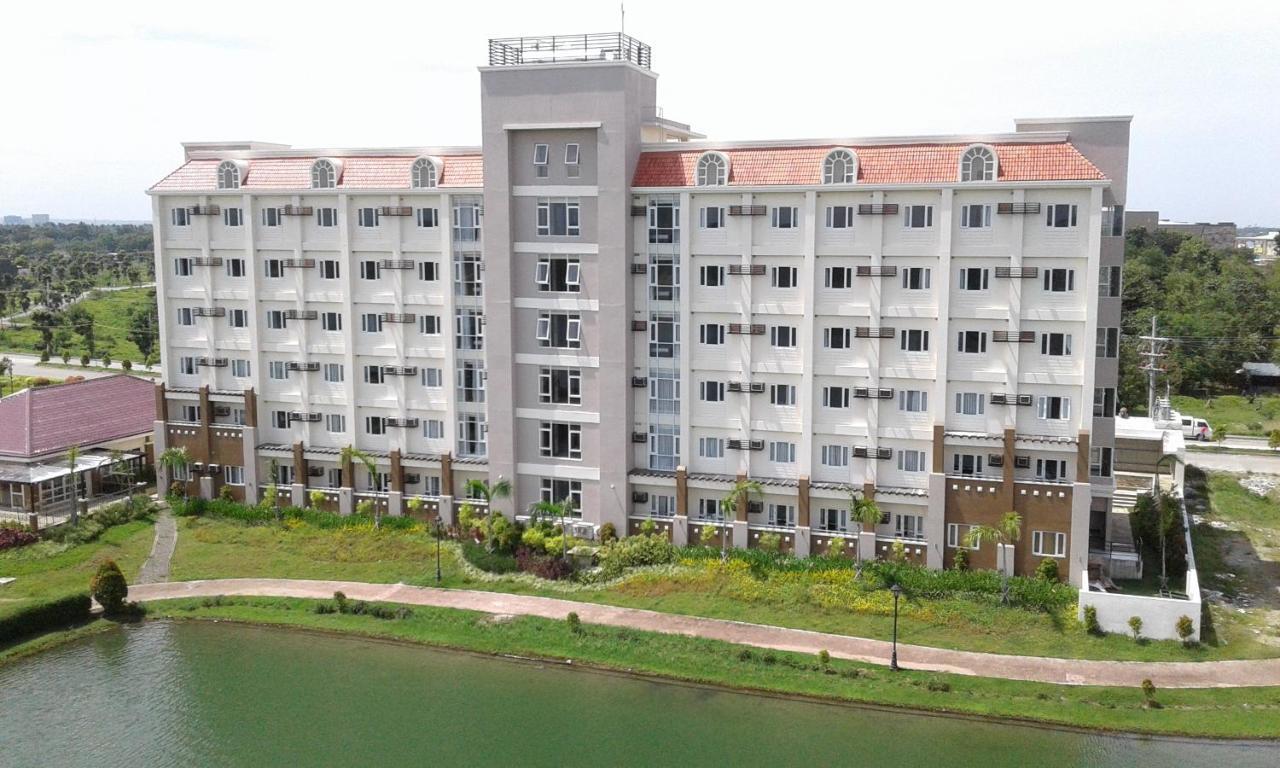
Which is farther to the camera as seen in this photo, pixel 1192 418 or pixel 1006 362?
pixel 1192 418

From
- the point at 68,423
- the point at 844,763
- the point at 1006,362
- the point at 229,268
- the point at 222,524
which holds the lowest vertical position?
the point at 844,763

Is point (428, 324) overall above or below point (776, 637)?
above

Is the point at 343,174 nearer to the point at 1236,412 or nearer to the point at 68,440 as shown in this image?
the point at 68,440

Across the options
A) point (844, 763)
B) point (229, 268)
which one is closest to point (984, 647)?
point (844, 763)

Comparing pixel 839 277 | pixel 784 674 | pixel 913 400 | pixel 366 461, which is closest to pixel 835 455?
pixel 913 400

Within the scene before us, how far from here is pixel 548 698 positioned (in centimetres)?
2672

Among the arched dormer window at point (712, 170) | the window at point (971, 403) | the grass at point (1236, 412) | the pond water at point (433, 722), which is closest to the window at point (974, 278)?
the window at point (971, 403)

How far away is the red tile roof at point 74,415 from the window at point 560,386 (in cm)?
2002

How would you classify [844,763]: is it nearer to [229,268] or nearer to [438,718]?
[438,718]

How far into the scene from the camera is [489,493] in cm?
3556

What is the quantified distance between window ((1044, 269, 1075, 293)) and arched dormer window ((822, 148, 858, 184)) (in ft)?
21.5

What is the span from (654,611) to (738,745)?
24.1 ft

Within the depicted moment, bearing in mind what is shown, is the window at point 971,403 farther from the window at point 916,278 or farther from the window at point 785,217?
the window at point 785,217

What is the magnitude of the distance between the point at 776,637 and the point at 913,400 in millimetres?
8880
